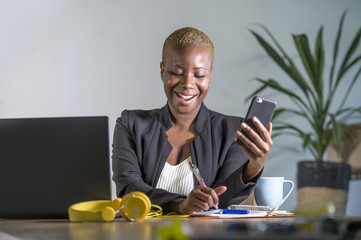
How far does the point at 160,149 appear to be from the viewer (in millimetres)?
1742

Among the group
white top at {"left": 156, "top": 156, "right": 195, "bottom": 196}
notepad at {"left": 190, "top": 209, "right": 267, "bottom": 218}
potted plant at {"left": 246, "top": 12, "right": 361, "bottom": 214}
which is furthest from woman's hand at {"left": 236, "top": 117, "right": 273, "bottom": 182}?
potted plant at {"left": 246, "top": 12, "right": 361, "bottom": 214}

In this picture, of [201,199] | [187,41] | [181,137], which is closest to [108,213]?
[201,199]

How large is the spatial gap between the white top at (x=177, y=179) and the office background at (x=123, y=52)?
5.44 ft

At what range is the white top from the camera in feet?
5.63

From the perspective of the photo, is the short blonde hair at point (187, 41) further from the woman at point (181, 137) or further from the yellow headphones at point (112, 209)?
the yellow headphones at point (112, 209)

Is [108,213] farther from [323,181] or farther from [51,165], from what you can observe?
[323,181]

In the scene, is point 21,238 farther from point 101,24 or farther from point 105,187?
point 101,24

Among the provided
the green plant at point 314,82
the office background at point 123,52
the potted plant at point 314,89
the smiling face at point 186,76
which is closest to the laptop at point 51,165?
the smiling face at point 186,76

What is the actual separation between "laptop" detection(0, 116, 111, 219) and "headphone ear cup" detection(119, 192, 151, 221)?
0.16ft

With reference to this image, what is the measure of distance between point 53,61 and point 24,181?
86.1 inches

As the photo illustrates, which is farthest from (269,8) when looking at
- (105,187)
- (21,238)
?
(21,238)

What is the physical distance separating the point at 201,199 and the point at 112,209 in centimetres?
28

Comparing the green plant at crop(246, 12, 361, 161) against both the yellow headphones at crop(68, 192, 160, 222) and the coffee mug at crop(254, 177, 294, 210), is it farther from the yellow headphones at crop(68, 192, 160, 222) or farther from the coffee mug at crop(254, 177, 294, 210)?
the yellow headphones at crop(68, 192, 160, 222)

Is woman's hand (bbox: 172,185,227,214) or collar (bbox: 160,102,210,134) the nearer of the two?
woman's hand (bbox: 172,185,227,214)
